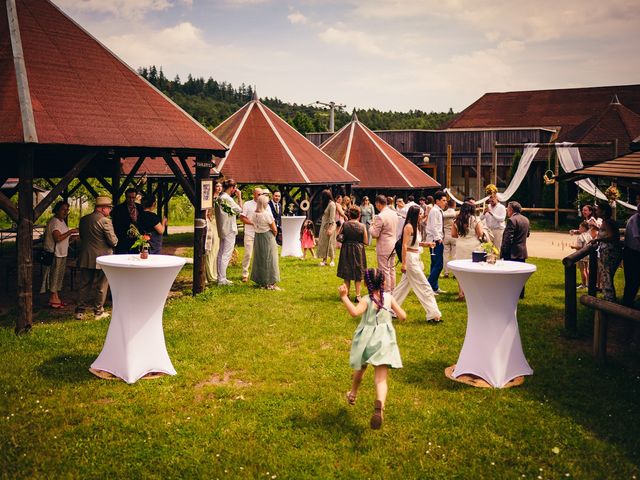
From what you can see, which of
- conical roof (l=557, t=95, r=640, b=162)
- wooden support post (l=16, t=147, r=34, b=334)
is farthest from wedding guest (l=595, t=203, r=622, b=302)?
conical roof (l=557, t=95, r=640, b=162)

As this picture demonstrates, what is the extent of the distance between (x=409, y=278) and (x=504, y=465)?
4.25 meters

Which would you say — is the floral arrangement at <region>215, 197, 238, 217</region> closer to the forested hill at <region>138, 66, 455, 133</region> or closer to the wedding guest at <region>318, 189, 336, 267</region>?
the wedding guest at <region>318, 189, 336, 267</region>

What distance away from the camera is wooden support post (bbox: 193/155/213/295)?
36.7ft

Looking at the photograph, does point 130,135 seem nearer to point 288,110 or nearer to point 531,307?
point 531,307

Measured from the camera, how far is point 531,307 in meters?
10.6

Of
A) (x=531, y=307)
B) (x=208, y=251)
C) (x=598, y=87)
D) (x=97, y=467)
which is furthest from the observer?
(x=598, y=87)

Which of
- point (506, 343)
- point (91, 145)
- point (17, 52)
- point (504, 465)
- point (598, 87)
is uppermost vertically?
point (598, 87)

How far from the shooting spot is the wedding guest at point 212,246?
1177 centimetres

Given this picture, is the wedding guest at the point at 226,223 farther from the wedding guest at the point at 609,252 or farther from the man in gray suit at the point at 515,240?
the wedding guest at the point at 609,252

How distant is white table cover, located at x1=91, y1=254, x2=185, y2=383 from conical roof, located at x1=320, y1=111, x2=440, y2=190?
61.7 ft

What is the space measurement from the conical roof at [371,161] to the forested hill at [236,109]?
1922 centimetres

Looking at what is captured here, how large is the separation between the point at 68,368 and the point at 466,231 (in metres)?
6.40

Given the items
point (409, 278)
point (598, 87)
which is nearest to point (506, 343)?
point (409, 278)

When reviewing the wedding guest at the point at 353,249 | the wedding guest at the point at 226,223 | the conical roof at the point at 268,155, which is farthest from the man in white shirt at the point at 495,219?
the conical roof at the point at 268,155
